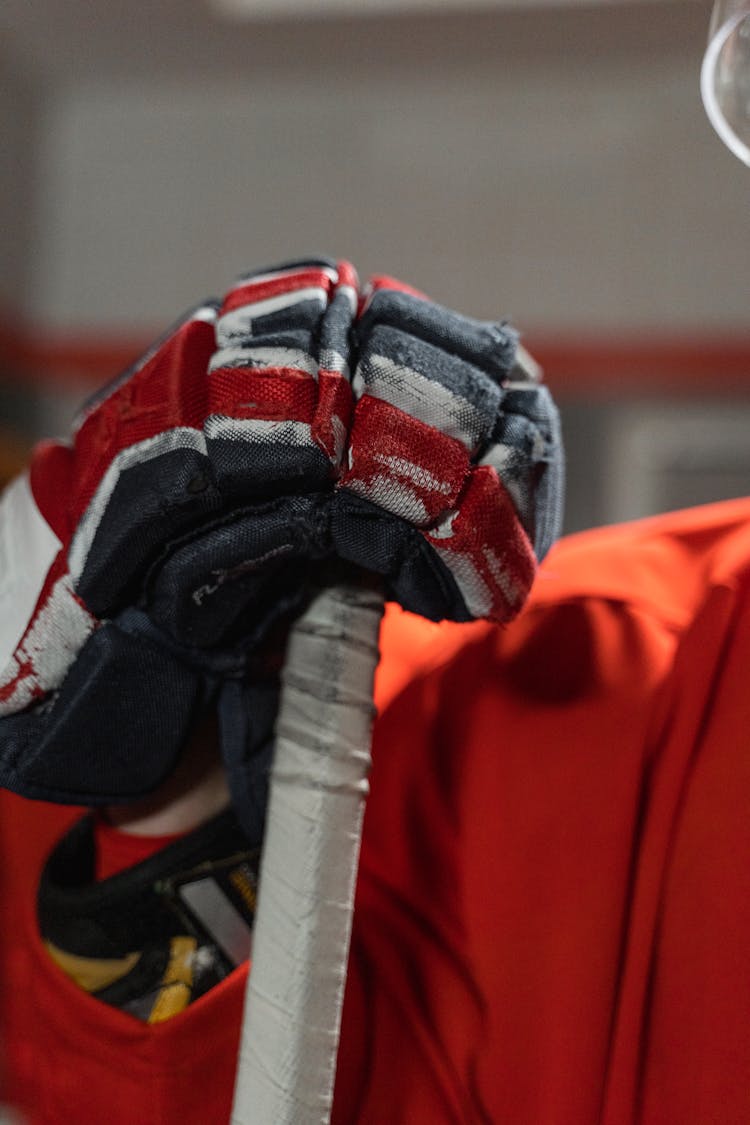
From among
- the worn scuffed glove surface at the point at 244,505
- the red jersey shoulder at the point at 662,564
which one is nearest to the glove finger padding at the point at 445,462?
the worn scuffed glove surface at the point at 244,505

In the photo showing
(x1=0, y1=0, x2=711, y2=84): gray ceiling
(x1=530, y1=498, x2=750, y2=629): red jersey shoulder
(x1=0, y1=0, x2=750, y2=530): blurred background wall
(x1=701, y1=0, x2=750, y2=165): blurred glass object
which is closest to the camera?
(x1=701, y1=0, x2=750, y2=165): blurred glass object

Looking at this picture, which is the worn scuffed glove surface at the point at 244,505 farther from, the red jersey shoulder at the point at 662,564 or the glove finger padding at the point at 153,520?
the red jersey shoulder at the point at 662,564

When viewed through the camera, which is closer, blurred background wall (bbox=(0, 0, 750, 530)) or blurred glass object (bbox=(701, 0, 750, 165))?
blurred glass object (bbox=(701, 0, 750, 165))

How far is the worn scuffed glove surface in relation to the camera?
18.1 inches

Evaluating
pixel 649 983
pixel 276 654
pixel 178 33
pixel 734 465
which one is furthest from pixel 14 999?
pixel 178 33

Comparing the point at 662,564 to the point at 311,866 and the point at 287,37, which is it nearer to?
the point at 311,866

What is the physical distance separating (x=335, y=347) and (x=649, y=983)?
31 centimetres

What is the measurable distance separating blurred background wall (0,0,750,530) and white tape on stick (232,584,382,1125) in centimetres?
244

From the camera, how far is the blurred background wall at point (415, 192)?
2.89m

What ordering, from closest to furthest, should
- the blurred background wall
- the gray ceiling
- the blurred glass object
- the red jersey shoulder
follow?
1. the blurred glass object
2. the red jersey shoulder
3. the gray ceiling
4. the blurred background wall

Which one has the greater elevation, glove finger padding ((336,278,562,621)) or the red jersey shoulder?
glove finger padding ((336,278,562,621))

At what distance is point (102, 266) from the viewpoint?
10.5ft

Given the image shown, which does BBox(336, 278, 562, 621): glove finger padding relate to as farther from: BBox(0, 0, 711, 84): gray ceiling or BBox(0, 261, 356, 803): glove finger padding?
BBox(0, 0, 711, 84): gray ceiling

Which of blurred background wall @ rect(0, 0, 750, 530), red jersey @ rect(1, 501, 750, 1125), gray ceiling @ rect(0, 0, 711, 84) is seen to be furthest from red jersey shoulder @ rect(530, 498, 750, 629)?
gray ceiling @ rect(0, 0, 711, 84)
